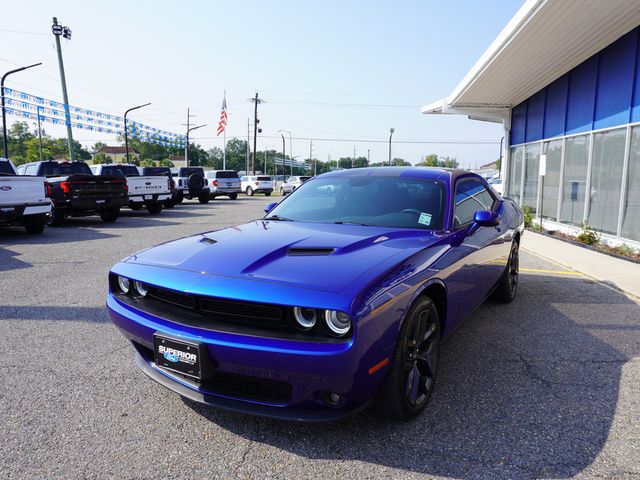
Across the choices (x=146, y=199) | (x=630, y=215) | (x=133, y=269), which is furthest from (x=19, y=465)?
(x=146, y=199)

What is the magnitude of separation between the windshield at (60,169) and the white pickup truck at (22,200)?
2601 mm

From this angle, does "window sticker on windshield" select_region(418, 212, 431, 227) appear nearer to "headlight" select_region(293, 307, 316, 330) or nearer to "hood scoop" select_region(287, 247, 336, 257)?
"hood scoop" select_region(287, 247, 336, 257)

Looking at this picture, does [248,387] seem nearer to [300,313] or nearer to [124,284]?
[300,313]

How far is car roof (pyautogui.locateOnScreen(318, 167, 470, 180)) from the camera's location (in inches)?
158

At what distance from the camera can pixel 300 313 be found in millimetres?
2273

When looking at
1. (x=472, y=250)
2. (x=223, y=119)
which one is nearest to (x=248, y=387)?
(x=472, y=250)

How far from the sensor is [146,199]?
643 inches

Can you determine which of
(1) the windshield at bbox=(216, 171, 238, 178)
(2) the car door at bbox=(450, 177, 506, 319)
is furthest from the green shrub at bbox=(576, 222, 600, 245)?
(1) the windshield at bbox=(216, 171, 238, 178)

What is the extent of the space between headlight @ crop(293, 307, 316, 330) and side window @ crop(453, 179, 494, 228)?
1.72 meters

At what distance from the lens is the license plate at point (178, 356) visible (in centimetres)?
231

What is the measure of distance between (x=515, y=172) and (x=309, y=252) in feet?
50.7

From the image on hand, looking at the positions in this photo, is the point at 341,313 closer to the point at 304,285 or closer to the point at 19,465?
the point at 304,285

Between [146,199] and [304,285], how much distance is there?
1537 centimetres

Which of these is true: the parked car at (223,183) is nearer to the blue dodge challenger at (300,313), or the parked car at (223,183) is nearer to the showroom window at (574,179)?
the showroom window at (574,179)
